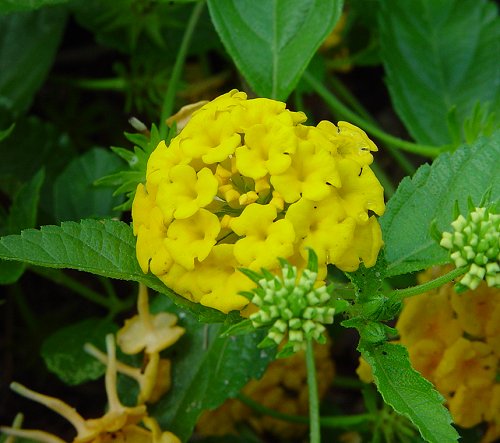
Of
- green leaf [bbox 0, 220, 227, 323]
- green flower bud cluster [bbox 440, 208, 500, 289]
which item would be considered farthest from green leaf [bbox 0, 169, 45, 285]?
green flower bud cluster [bbox 440, 208, 500, 289]

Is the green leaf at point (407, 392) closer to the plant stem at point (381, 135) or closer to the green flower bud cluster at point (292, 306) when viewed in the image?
the green flower bud cluster at point (292, 306)

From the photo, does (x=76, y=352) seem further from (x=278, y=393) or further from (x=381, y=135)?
(x=381, y=135)

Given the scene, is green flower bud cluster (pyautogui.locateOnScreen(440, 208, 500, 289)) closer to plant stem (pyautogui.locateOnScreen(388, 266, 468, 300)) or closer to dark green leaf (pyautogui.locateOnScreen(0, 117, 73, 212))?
plant stem (pyautogui.locateOnScreen(388, 266, 468, 300))

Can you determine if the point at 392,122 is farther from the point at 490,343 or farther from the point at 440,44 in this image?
the point at 490,343

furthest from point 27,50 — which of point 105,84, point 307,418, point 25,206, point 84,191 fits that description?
point 307,418

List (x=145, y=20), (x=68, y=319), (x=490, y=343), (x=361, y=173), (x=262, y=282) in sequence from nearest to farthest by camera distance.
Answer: (x=262, y=282)
(x=361, y=173)
(x=490, y=343)
(x=145, y=20)
(x=68, y=319)

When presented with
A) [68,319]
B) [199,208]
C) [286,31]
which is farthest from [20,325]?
[199,208]

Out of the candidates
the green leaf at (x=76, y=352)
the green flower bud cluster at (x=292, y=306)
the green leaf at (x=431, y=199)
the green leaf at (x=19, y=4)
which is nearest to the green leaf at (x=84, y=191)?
the green leaf at (x=76, y=352)
